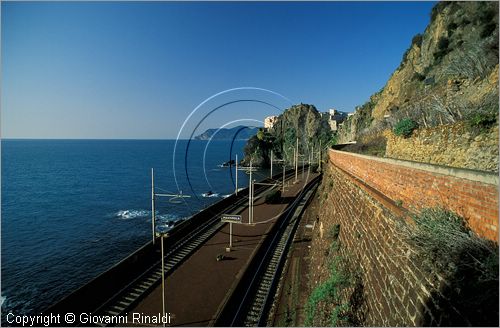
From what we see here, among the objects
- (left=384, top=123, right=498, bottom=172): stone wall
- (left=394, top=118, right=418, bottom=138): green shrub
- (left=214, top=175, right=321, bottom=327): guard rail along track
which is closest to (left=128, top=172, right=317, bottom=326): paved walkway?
(left=214, top=175, right=321, bottom=327): guard rail along track

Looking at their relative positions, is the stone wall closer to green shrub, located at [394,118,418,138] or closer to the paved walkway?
green shrub, located at [394,118,418,138]

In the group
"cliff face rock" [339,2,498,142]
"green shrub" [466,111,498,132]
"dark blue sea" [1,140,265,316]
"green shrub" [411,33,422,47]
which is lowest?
"dark blue sea" [1,140,265,316]

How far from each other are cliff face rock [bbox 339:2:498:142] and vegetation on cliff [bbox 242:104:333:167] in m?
45.3

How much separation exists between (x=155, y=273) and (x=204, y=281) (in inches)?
139

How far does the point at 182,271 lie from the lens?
18.7 metres

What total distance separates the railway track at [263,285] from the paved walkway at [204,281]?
3.25 ft

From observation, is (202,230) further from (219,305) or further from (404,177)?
(404,177)

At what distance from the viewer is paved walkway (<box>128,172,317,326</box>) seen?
47.2ft

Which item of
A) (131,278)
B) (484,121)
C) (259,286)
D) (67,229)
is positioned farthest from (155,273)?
(67,229)

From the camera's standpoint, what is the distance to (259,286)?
59.1 ft

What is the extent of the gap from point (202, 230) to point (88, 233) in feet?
70.7

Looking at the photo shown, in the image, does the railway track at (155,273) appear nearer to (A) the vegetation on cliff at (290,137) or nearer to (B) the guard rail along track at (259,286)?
(B) the guard rail along track at (259,286)

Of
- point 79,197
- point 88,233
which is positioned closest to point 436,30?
point 88,233

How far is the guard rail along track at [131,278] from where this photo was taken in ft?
48.0
